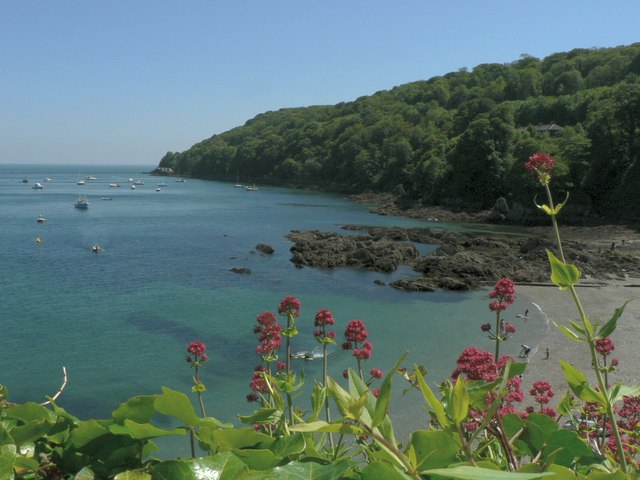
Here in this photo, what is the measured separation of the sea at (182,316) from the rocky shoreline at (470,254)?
1.25m

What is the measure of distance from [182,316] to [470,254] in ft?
64.6

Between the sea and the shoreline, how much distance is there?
2.95 feet

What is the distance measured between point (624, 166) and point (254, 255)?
41.5 m

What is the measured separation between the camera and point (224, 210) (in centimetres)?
7456

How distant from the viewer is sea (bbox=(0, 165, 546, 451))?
16391 mm

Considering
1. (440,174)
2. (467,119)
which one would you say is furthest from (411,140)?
(440,174)

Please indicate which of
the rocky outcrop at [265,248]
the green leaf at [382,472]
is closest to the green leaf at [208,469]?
the green leaf at [382,472]

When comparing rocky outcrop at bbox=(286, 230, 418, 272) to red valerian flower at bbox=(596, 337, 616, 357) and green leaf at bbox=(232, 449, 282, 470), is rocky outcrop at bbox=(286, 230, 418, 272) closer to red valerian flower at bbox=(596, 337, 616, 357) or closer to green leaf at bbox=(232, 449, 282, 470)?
red valerian flower at bbox=(596, 337, 616, 357)

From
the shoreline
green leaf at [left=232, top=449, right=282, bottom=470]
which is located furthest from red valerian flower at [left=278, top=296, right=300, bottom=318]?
the shoreline

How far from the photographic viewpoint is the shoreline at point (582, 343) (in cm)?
1595

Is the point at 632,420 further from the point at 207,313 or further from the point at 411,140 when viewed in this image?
the point at 411,140

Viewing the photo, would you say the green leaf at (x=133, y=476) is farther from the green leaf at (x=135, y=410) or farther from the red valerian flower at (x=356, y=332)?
the red valerian flower at (x=356, y=332)

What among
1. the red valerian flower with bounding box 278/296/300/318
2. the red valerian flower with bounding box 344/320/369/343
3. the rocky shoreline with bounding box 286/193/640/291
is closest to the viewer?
the red valerian flower with bounding box 344/320/369/343

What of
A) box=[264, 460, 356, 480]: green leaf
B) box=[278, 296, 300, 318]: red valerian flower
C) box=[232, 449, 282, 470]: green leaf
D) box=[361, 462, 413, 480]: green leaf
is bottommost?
box=[278, 296, 300, 318]: red valerian flower
